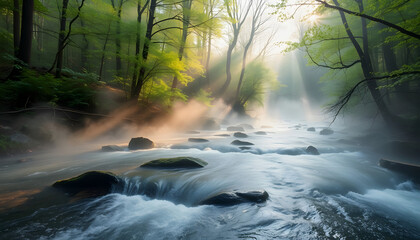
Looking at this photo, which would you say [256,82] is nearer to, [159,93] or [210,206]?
[159,93]

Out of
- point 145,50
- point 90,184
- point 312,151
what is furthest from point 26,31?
point 312,151

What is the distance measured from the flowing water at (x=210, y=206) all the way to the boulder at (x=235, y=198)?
96mm

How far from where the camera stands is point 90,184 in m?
3.85

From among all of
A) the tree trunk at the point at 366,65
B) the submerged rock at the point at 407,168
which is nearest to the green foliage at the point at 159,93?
the tree trunk at the point at 366,65

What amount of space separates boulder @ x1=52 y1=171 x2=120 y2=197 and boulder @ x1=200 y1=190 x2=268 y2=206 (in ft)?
6.10

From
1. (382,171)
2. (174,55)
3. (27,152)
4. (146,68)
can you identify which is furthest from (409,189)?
(27,152)

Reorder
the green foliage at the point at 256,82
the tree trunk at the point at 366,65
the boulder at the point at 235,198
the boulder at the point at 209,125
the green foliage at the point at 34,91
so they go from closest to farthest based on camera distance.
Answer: the boulder at the point at 235,198 → the green foliage at the point at 34,91 → the tree trunk at the point at 366,65 → the boulder at the point at 209,125 → the green foliage at the point at 256,82

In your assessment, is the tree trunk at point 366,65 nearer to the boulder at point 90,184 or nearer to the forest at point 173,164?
the forest at point 173,164

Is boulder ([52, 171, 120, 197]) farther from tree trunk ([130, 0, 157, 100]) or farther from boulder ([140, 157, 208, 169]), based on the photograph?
tree trunk ([130, 0, 157, 100])

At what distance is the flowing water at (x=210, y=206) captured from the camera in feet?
8.67

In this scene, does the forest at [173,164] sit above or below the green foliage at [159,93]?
below

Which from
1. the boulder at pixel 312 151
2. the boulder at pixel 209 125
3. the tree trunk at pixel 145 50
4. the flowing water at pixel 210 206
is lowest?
the flowing water at pixel 210 206

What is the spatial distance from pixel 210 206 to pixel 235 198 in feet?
1.46

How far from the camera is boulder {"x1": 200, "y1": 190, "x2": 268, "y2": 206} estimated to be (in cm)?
337
